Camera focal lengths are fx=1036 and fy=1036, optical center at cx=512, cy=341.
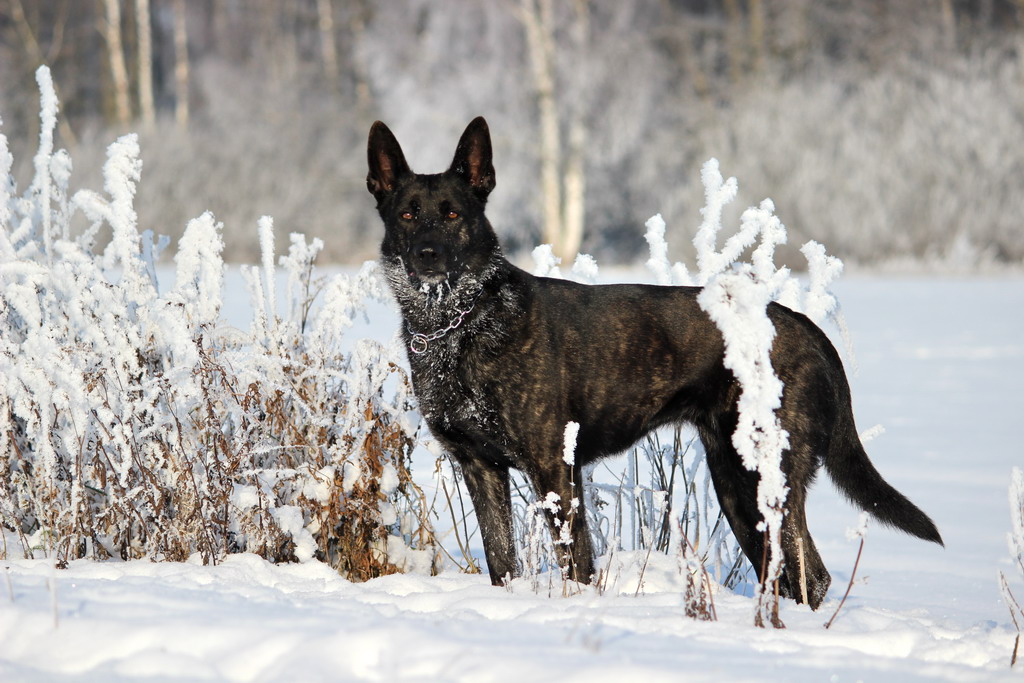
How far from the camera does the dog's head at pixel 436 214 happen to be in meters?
3.83

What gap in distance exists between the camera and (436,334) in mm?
3734

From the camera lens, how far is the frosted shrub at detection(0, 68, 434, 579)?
3.77m

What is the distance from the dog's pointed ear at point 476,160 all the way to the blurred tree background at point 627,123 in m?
13.5

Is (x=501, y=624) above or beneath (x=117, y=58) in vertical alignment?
beneath

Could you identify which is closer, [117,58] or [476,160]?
[476,160]

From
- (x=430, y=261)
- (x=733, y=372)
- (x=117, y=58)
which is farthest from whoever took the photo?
(x=117, y=58)

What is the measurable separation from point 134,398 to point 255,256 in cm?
1501

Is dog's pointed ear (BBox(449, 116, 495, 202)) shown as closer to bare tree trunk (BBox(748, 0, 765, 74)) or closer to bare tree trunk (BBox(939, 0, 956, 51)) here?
bare tree trunk (BBox(748, 0, 765, 74))

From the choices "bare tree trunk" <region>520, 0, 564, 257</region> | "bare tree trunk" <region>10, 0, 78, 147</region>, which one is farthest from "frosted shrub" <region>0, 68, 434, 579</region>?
"bare tree trunk" <region>10, 0, 78, 147</region>

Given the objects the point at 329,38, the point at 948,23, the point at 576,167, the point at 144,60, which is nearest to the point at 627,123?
the point at 576,167

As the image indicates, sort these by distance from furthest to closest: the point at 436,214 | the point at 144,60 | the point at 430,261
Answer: the point at 144,60
the point at 436,214
the point at 430,261

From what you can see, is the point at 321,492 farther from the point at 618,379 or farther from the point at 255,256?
the point at 255,256

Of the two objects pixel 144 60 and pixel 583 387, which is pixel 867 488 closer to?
pixel 583 387

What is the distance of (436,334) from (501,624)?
128 cm
